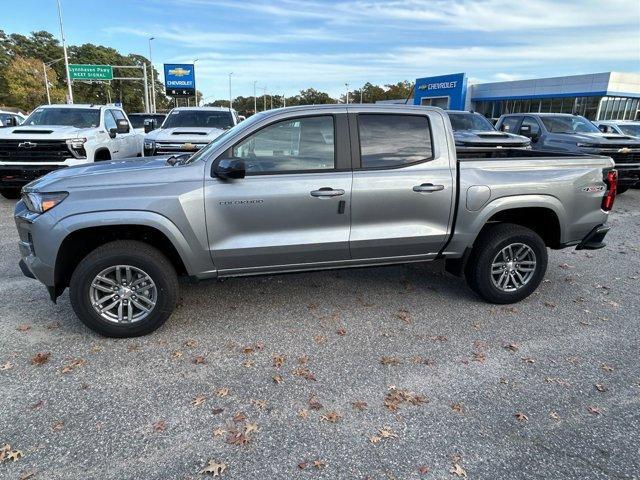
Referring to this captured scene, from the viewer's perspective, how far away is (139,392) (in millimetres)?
3215

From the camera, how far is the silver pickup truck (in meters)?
3.73

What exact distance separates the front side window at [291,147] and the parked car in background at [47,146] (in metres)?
6.33

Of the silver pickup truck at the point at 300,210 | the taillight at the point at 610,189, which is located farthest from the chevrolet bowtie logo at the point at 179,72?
the taillight at the point at 610,189

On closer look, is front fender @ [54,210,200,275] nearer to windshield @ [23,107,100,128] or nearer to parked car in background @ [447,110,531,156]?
parked car in background @ [447,110,531,156]

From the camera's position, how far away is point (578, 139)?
11.0 metres

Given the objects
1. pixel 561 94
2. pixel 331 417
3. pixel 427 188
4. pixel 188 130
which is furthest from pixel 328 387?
pixel 561 94

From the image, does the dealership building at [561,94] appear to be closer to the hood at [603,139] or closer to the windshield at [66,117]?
the hood at [603,139]

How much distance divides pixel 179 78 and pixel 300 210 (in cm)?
3960

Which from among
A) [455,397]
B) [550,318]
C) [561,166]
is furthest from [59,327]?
[561,166]

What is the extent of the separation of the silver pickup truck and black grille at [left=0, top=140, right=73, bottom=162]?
5.27 meters

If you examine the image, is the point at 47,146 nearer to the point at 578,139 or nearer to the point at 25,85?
the point at 578,139

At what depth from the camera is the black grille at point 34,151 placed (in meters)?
8.70

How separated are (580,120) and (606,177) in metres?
9.16

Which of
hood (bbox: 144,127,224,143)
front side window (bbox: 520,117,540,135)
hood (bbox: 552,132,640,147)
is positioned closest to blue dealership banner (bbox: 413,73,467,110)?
front side window (bbox: 520,117,540,135)
